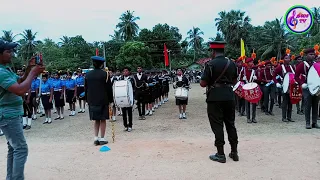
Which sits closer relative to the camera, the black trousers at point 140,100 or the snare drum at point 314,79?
the snare drum at point 314,79

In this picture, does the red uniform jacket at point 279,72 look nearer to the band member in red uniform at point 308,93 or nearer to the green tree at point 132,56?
the band member in red uniform at point 308,93

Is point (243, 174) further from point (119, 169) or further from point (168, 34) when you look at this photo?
point (168, 34)

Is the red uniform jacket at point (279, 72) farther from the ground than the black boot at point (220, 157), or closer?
farther from the ground

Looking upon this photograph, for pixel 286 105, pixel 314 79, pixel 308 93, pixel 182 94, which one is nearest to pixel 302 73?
pixel 308 93

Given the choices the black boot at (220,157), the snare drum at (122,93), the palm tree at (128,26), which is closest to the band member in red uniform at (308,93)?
the black boot at (220,157)

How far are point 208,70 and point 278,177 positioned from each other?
79.6 inches

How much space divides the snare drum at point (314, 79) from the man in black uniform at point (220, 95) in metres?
3.07

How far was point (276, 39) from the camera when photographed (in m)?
50.7

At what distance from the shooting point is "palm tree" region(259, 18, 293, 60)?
1980 inches

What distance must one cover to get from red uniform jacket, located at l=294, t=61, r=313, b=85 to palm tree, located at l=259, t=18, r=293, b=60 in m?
44.3

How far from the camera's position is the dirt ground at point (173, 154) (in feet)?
15.1

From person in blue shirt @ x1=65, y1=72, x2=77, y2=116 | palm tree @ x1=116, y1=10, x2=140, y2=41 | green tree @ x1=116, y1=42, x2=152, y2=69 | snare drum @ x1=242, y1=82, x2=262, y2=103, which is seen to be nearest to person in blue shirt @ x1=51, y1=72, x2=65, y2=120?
person in blue shirt @ x1=65, y1=72, x2=77, y2=116

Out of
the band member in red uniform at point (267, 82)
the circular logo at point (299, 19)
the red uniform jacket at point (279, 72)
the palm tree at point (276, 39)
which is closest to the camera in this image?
the red uniform jacket at point (279, 72)

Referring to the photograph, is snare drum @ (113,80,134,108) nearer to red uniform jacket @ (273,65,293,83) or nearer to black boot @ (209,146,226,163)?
black boot @ (209,146,226,163)
